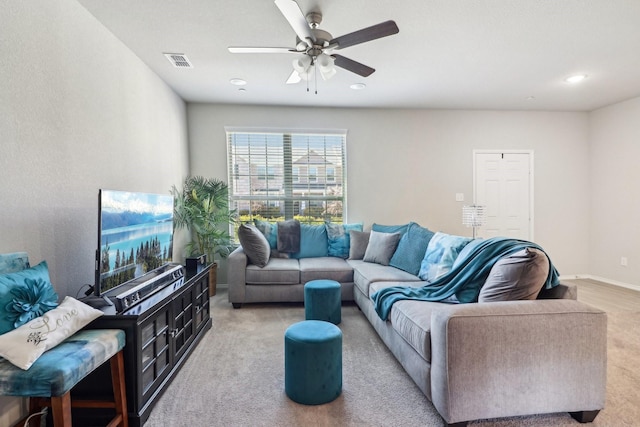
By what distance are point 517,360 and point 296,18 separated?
2.31 m

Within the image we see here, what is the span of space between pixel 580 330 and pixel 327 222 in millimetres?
3172

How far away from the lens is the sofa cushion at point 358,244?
410cm

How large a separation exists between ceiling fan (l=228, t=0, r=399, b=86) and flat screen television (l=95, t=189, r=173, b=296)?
4.33 feet

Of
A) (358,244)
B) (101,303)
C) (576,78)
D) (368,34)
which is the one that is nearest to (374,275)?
(358,244)

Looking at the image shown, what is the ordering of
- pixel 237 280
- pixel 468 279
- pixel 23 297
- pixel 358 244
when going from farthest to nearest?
pixel 358 244 → pixel 237 280 → pixel 468 279 → pixel 23 297

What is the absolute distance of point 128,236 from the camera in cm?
208

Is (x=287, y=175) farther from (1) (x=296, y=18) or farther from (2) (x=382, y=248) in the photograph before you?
(1) (x=296, y=18)

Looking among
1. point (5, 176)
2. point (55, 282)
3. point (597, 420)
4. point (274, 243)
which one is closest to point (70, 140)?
point (5, 176)

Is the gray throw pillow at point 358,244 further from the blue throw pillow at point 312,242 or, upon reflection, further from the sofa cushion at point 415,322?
the sofa cushion at point 415,322

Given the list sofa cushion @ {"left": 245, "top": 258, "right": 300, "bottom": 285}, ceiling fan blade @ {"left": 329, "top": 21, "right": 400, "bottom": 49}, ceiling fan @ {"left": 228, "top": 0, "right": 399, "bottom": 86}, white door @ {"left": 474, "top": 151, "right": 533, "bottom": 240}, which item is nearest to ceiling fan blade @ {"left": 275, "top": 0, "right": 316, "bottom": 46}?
ceiling fan @ {"left": 228, "top": 0, "right": 399, "bottom": 86}

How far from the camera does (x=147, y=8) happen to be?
2.25m

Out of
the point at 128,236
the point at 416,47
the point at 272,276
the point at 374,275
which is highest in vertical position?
the point at 416,47

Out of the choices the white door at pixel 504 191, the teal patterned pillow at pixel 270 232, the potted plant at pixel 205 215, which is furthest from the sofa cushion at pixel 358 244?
the white door at pixel 504 191

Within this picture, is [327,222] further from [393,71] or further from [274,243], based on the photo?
[393,71]
